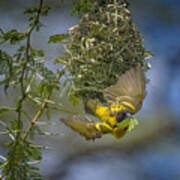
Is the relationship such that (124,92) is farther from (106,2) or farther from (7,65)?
(7,65)

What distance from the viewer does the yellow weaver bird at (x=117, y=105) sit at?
4.01 ft

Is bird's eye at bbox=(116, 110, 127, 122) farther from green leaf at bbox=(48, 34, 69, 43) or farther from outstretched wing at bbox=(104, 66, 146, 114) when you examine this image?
green leaf at bbox=(48, 34, 69, 43)

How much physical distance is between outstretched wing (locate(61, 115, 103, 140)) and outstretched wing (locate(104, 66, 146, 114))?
4.7 inches

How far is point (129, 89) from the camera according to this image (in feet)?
4.04

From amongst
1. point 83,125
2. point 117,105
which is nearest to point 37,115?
point 83,125

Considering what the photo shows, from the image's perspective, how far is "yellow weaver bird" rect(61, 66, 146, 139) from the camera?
48.2 inches

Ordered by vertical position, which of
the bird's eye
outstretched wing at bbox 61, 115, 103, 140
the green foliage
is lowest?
outstretched wing at bbox 61, 115, 103, 140

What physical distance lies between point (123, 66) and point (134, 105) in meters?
0.16

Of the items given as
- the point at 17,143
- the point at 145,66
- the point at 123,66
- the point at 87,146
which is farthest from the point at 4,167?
the point at 87,146

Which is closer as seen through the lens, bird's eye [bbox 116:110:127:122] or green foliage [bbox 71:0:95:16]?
green foliage [bbox 71:0:95:16]

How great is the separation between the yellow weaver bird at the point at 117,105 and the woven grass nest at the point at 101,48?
0.04 m

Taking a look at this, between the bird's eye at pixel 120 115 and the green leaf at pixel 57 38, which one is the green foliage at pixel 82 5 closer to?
the green leaf at pixel 57 38

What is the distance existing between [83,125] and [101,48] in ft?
0.97

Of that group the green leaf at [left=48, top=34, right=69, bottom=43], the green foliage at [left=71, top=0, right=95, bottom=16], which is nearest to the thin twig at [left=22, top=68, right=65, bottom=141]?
the green leaf at [left=48, top=34, right=69, bottom=43]
